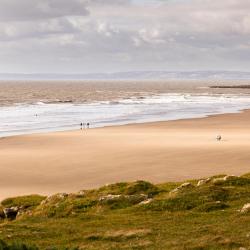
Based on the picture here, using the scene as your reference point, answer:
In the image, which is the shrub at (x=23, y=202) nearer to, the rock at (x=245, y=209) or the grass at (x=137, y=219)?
the grass at (x=137, y=219)

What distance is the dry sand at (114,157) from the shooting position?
129 feet

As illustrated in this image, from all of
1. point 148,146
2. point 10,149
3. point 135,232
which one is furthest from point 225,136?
point 135,232

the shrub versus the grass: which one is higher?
the grass

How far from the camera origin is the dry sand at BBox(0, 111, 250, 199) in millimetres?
39406

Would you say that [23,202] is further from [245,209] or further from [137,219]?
[245,209]

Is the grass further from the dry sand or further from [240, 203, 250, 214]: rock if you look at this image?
the dry sand

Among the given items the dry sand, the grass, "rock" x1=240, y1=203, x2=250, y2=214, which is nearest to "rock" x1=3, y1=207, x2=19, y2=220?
the grass

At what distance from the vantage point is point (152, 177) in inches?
1565

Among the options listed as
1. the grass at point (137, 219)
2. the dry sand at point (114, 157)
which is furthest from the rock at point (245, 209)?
the dry sand at point (114, 157)

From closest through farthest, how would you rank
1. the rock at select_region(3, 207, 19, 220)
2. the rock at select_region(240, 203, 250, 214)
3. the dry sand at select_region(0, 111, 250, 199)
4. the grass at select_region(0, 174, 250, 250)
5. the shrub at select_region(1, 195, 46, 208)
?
the grass at select_region(0, 174, 250, 250)
the rock at select_region(240, 203, 250, 214)
the rock at select_region(3, 207, 19, 220)
the shrub at select_region(1, 195, 46, 208)
the dry sand at select_region(0, 111, 250, 199)

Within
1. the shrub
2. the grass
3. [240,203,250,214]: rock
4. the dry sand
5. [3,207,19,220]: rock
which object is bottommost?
the dry sand

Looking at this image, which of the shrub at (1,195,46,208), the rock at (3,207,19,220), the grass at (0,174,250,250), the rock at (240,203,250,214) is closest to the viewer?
the grass at (0,174,250,250)

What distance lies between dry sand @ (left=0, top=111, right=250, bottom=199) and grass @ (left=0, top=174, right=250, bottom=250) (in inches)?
411

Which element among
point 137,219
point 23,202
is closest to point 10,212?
point 23,202
